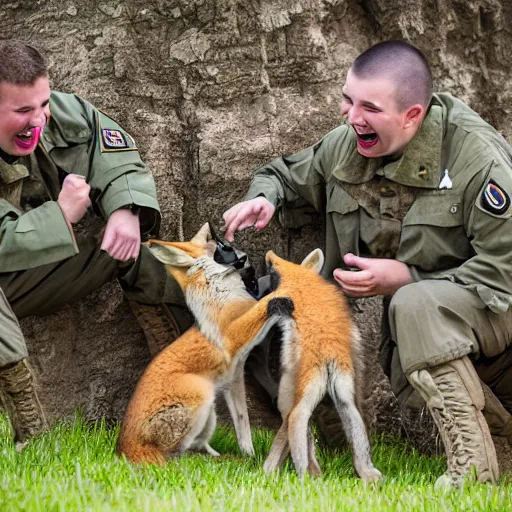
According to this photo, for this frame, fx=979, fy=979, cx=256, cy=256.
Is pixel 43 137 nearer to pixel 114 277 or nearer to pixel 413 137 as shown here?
pixel 114 277

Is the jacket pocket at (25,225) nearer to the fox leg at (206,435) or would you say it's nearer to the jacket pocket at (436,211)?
the fox leg at (206,435)

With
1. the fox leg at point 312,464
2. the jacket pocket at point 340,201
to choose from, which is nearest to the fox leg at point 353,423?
the fox leg at point 312,464

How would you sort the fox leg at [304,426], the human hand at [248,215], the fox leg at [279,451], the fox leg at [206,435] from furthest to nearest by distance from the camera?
the human hand at [248,215] < the fox leg at [206,435] < the fox leg at [279,451] < the fox leg at [304,426]

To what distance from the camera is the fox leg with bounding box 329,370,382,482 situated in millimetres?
4156

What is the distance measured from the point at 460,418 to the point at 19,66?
8.50 ft

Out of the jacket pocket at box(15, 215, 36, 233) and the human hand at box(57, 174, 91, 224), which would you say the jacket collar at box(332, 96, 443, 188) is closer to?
the human hand at box(57, 174, 91, 224)

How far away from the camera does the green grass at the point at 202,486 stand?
3617mm

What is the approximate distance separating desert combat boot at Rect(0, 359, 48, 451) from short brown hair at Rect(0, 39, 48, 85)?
133cm

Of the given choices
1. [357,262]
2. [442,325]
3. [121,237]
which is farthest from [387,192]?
[121,237]

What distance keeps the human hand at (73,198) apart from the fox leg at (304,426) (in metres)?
1.40

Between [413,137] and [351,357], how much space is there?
3.73ft

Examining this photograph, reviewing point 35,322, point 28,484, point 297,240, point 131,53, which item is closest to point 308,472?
point 28,484

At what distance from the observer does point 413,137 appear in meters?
4.71

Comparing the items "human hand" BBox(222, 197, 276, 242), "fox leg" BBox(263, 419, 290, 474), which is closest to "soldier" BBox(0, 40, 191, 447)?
"human hand" BBox(222, 197, 276, 242)
